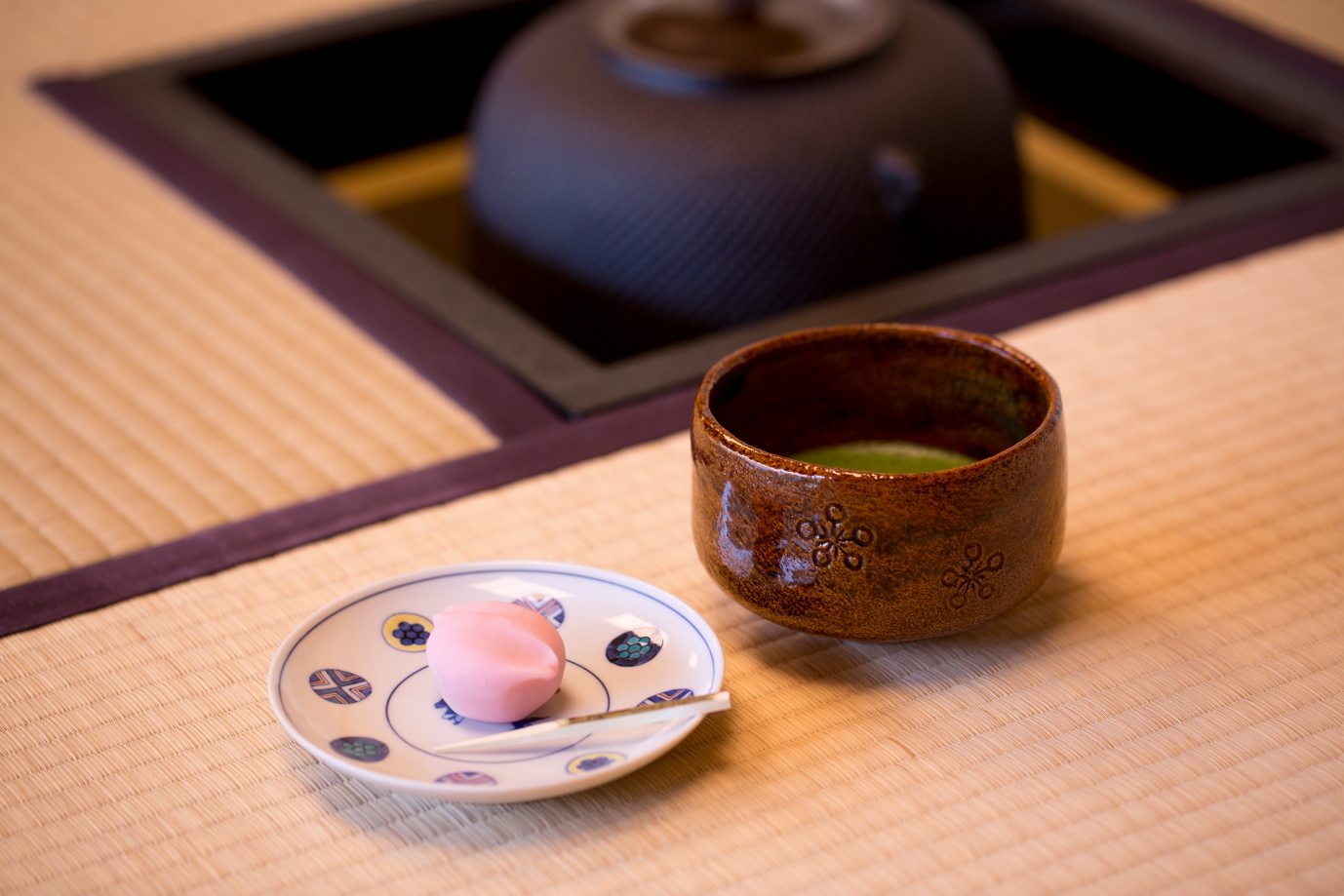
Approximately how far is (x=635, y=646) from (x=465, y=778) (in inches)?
3.8

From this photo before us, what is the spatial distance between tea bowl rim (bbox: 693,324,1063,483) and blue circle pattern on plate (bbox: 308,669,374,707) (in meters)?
0.17

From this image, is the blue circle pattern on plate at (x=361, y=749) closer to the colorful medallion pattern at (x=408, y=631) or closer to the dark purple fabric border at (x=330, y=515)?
the colorful medallion pattern at (x=408, y=631)

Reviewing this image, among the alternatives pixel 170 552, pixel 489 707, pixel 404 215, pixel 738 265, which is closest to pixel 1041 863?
pixel 489 707

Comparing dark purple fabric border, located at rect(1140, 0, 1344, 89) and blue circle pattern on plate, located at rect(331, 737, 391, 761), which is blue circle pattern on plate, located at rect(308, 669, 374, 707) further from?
dark purple fabric border, located at rect(1140, 0, 1344, 89)

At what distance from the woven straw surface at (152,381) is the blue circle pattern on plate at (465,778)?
0.96 ft

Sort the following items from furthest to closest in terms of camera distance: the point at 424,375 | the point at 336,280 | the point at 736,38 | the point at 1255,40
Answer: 1. the point at 1255,40
2. the point at 736,38
3. the point at 336,280
4. the point at 424,375

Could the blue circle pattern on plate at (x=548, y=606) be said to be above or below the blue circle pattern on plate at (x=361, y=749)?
above

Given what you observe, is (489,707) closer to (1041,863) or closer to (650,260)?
(1041,863)

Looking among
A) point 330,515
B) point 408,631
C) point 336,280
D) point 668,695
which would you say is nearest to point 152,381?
point 336,280

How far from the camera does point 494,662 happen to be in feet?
1.62

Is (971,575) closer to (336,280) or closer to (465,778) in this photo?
(465,778)

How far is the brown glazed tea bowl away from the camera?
496mm

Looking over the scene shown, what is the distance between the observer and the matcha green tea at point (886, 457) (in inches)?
24.3

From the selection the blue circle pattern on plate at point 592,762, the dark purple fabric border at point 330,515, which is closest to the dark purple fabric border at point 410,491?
the dark purple fabric border at point 330,515
